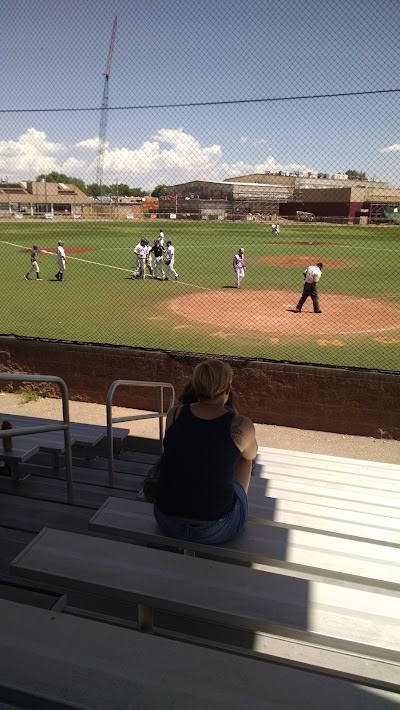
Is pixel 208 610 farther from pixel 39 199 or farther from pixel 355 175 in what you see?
pixel 39 199

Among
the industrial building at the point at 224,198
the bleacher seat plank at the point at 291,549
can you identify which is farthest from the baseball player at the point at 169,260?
the bleacher seat plank at the point at 291,549

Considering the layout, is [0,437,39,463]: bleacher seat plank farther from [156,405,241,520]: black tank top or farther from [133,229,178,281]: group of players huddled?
[133,229,178,281]: group of players huddled

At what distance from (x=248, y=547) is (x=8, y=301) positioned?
1377 centimetres

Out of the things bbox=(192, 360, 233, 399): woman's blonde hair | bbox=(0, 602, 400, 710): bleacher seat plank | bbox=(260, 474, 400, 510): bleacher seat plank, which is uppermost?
bbox=(192, 360, 233, 399): woman's blonde hair

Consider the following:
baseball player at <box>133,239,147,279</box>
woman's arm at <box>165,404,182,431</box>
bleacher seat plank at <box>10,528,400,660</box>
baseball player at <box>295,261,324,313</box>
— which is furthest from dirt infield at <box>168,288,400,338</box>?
bleacher seat plank at <box>10,528,400,660</box>

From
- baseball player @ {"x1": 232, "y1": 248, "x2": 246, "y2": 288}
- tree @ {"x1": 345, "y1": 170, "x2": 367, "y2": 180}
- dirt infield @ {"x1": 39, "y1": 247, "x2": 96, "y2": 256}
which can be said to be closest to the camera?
tree @ {"x1": 345, "y1": 170, "x2": 367, "y2": 180}

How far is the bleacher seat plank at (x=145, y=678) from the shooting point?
1610 mm

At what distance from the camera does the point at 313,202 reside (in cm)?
1065

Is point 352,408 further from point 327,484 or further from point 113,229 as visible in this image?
point 113,229

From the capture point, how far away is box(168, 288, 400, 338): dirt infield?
12266mm

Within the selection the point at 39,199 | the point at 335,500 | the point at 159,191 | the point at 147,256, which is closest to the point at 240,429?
the point at 335,500

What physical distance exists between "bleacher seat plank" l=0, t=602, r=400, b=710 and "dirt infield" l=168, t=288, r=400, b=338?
10.2 m

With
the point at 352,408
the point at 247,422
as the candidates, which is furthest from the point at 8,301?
the point at 247,422

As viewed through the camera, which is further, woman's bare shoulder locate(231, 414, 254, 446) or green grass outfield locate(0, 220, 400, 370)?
green grass outfield locate(0, 220, 400, 370)
